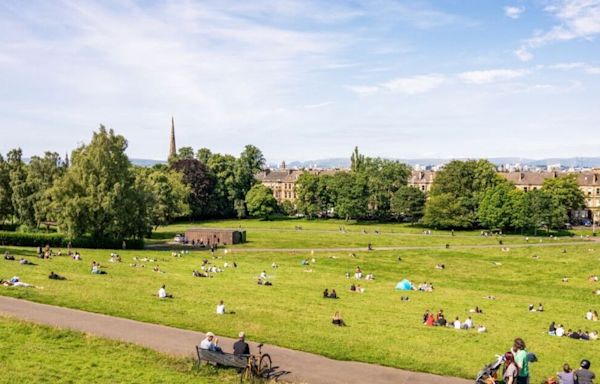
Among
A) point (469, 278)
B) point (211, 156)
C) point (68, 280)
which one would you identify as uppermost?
point (211, 156)

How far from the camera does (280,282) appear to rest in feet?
156

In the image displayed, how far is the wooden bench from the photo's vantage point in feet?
65.9

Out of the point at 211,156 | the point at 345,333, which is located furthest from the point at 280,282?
the point at 211,156

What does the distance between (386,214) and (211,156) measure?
164 ft

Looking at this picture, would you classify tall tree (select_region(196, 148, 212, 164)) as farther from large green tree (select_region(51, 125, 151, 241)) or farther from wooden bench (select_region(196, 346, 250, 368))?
wooden bench (select_region(196, 346, 250, 368))

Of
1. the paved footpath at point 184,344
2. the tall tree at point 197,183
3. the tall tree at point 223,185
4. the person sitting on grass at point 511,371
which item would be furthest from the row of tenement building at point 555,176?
the person sitting on grass at point 511,371

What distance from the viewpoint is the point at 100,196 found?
67125 mm

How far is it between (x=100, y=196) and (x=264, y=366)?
52.4 meters

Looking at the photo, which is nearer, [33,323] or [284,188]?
[33,323]

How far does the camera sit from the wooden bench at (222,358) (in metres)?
20.1

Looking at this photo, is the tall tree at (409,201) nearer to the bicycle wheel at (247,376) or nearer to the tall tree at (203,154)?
the tall tree at (203,154)

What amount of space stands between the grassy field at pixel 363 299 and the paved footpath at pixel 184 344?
859mm

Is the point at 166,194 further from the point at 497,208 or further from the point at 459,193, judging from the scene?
the point at 497,208

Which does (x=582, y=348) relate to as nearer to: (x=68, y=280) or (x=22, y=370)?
(x=22, y=370)
